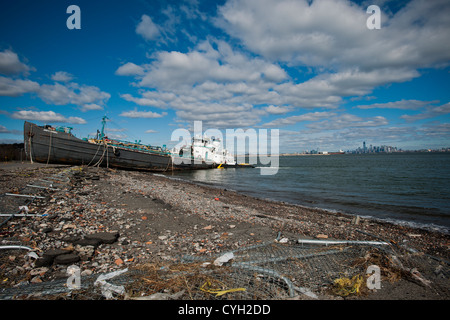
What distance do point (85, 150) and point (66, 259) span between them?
23311 mm

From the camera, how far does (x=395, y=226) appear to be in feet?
29.6

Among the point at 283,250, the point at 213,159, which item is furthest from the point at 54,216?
the point at 213,159

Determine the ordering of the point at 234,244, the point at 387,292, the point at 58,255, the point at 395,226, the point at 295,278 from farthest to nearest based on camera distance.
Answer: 1. the point at 395,226
2. the point at 234,244
3. the point at 58,255
4. the point at 295,278
5. the point at 387,292

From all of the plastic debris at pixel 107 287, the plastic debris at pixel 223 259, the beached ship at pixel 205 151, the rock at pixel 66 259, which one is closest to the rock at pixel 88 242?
the rock at pixel 66 259

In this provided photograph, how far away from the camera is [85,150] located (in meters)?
22.9

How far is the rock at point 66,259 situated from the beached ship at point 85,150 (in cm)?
2244

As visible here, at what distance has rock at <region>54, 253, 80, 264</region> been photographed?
12.3 ft

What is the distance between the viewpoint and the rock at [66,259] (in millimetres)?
3736

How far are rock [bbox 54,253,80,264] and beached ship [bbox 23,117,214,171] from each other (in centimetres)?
2244

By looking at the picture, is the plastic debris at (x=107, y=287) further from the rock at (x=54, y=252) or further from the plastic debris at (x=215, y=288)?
the rock at (x=54, y=252)

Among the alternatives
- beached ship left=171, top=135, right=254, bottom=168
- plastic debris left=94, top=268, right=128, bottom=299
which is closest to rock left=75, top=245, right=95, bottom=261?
plastic debris left=94, top=268, right=128, bottom=299

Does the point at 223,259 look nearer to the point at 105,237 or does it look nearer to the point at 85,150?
the point at 105,237
